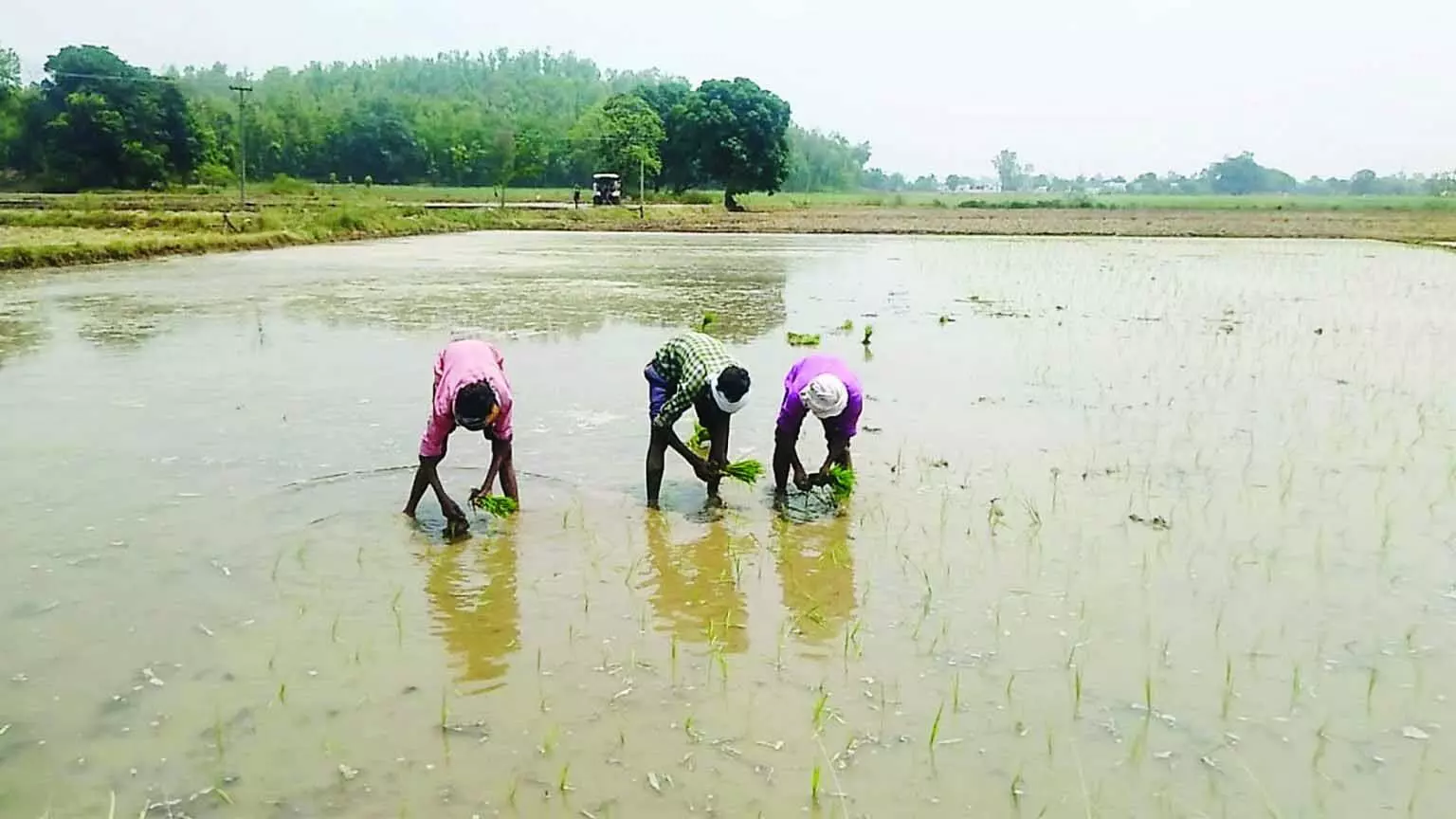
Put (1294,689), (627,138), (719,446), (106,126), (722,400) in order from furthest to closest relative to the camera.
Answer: (627,138), (106,126), (719,446), (722,400), (1294,689)

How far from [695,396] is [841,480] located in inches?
35.5

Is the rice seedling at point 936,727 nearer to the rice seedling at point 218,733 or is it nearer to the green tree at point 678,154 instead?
the rice seedling at point 218,733

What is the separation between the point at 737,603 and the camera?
15.6 feet

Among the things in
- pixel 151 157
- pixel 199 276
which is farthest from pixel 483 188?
pixel 199 276

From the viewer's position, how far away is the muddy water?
3369 millimetres

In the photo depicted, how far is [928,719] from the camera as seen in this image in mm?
3717

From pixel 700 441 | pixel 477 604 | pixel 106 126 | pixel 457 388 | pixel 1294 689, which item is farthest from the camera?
pixel 106 126

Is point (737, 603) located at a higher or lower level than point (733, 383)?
lower

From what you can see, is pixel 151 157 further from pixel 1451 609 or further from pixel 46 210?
pixel 1451 609

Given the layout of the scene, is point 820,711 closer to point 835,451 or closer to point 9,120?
point 835,451

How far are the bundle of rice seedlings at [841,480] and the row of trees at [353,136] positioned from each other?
35071 millimetres

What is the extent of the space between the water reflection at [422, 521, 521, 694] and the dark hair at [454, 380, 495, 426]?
0.65 m

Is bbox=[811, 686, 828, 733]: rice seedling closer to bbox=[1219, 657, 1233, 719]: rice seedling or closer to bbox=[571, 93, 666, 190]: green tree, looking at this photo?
bbox=[1219, 657, 1233, 719]: rice seedling

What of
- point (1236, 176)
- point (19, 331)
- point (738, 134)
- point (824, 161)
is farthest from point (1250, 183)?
point (19, 331)
